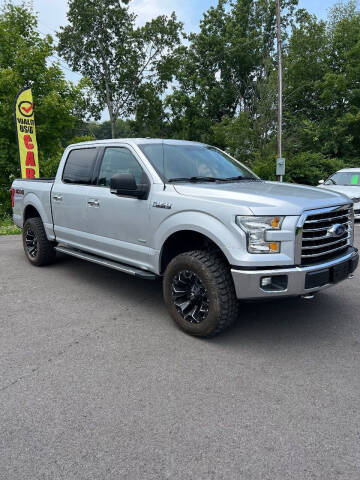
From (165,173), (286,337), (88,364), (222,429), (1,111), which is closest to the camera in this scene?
(222,429)

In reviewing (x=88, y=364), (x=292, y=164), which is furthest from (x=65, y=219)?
(x=292, y=164)

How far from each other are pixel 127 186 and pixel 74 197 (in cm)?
152

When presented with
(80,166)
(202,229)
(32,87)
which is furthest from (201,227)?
(32,87)

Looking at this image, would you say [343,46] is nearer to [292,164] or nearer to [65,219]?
[292,164]

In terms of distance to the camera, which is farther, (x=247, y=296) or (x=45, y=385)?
(x=247, y=296)

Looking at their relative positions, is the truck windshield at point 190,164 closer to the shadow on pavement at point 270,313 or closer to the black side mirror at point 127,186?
the black side mirror at point 127,186

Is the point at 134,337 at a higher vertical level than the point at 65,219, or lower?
lower

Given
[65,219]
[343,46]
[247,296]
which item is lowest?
[247,296]

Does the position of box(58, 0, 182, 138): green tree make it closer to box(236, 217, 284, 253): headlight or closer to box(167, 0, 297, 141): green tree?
box(167, 0, 297, 141): green tree

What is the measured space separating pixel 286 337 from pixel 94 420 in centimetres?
197

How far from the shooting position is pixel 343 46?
2717 cm

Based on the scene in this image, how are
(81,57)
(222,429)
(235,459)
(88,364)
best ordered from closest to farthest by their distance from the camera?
1. (235,459)
2. (222,429)
3. (88,364)
4. (81,57)

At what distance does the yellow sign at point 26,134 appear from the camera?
12375 mm

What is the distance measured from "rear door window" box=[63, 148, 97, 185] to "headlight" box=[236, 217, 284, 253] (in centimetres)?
257
